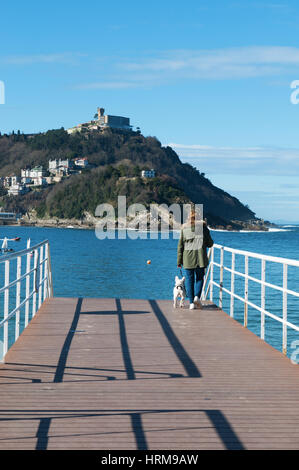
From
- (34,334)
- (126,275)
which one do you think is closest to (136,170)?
(126,275)

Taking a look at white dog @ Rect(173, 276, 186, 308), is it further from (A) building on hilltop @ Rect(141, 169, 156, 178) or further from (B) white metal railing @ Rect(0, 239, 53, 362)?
(A) building on hilltop @ Rect(141, 169, 156, 178)

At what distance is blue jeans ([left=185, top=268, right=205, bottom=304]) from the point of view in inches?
385

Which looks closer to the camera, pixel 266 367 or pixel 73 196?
pixel 266 367

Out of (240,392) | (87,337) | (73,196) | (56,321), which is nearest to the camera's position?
→ (240,392)

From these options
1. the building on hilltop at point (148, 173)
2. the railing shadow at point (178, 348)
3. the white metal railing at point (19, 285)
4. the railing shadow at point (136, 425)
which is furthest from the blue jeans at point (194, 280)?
the building on hilltop at point (148, 173)

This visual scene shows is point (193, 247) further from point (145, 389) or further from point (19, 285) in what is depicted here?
point (145, 389)

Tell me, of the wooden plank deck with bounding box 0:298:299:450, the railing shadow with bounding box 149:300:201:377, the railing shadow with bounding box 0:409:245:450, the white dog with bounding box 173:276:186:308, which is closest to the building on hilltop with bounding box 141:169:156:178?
the white dog with bounding box 173:276:186:308

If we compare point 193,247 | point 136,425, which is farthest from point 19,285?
point 136,425

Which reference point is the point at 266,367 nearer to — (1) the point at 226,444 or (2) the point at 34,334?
(1) the point at 226,444

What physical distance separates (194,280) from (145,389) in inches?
201

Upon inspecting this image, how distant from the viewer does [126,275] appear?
45406 mm

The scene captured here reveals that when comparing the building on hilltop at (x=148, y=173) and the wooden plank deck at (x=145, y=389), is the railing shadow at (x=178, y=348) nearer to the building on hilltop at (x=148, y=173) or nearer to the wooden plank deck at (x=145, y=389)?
the wooden plank deck at (x=145, y=389)

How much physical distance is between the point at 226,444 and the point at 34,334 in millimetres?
4204

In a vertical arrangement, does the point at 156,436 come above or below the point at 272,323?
above
